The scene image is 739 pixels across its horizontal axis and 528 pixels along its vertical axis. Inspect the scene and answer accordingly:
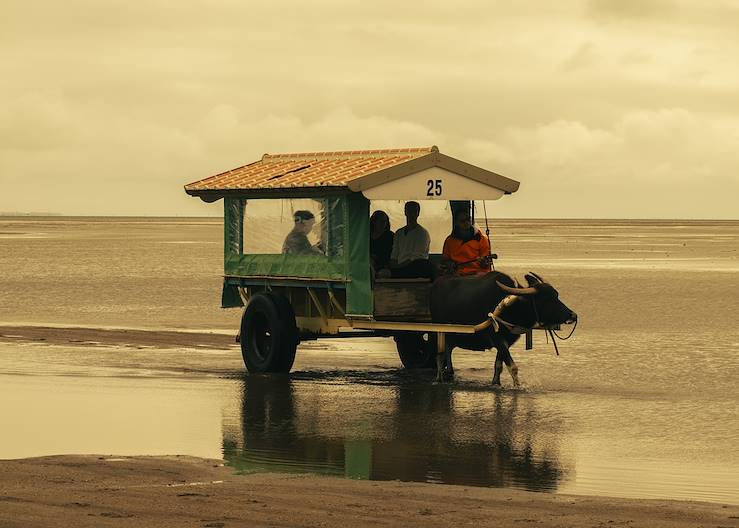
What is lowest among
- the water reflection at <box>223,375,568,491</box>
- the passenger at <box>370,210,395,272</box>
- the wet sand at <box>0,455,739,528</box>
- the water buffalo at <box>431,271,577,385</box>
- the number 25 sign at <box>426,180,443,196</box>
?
the wet sand at <box>0,455,739,528</box>

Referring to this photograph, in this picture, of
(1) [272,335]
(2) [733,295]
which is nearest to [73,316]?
(1) [272,335]

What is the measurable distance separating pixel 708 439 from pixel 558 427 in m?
1.49

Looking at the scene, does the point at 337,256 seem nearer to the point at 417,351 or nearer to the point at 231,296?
the point at 417,351

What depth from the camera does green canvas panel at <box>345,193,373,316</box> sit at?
18.5 metres

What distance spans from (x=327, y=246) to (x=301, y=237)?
2.11ft

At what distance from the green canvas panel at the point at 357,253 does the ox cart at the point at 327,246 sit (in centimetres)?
1

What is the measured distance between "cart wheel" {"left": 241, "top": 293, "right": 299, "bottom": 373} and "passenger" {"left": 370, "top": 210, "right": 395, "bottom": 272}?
4.34 ft

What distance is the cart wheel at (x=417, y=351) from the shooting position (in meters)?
20.1

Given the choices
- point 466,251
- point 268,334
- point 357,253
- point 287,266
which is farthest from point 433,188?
point 268,334

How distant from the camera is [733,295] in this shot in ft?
127

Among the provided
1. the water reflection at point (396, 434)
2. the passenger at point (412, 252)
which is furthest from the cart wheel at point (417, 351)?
the water reflection at point (396, 434)

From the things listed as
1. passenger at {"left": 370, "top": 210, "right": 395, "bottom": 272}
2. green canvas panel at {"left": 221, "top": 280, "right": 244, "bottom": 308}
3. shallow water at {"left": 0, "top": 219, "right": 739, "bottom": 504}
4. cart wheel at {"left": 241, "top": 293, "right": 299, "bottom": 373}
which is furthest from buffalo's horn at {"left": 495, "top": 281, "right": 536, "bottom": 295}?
green canvas panel at {"left": 221, "top": 280, "right": 244, "bottom": 308}

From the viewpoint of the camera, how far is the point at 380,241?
19484mm

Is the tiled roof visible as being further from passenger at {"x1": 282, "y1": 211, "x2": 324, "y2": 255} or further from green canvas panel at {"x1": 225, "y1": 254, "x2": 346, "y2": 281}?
green canvas panel at {"x1": 225, "y1": 254, "x2": 346, "y2": 281}
